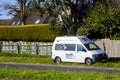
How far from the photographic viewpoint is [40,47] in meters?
44.8

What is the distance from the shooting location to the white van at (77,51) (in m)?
32.0

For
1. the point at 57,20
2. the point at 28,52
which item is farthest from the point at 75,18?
the point at 28,52

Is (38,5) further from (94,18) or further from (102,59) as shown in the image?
(102,59)

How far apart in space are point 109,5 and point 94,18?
1.87 meters

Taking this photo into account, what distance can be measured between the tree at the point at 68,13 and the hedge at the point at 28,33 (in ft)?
8.63

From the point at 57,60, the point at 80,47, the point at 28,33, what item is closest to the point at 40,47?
the point at 28,33

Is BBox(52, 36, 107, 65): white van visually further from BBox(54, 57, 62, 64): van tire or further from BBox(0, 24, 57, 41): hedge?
BBox(0, 24, 57, 41): hedge

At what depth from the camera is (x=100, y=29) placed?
129ft

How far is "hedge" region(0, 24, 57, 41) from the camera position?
45.8 m

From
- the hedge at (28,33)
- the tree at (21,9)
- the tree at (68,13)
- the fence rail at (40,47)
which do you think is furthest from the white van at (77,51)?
the tree at (21,9)

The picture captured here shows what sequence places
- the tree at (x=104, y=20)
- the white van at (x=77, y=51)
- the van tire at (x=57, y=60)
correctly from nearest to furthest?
the white van at (x=77, y=51) < the van tire at (x=57, y=60) < the tree at (x=104, y=20)

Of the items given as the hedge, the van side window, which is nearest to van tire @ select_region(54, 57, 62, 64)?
the van side window

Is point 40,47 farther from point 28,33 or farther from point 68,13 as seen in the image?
point 68,13

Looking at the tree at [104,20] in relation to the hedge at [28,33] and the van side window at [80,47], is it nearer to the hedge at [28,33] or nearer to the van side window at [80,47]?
the hedge at [28,33]
